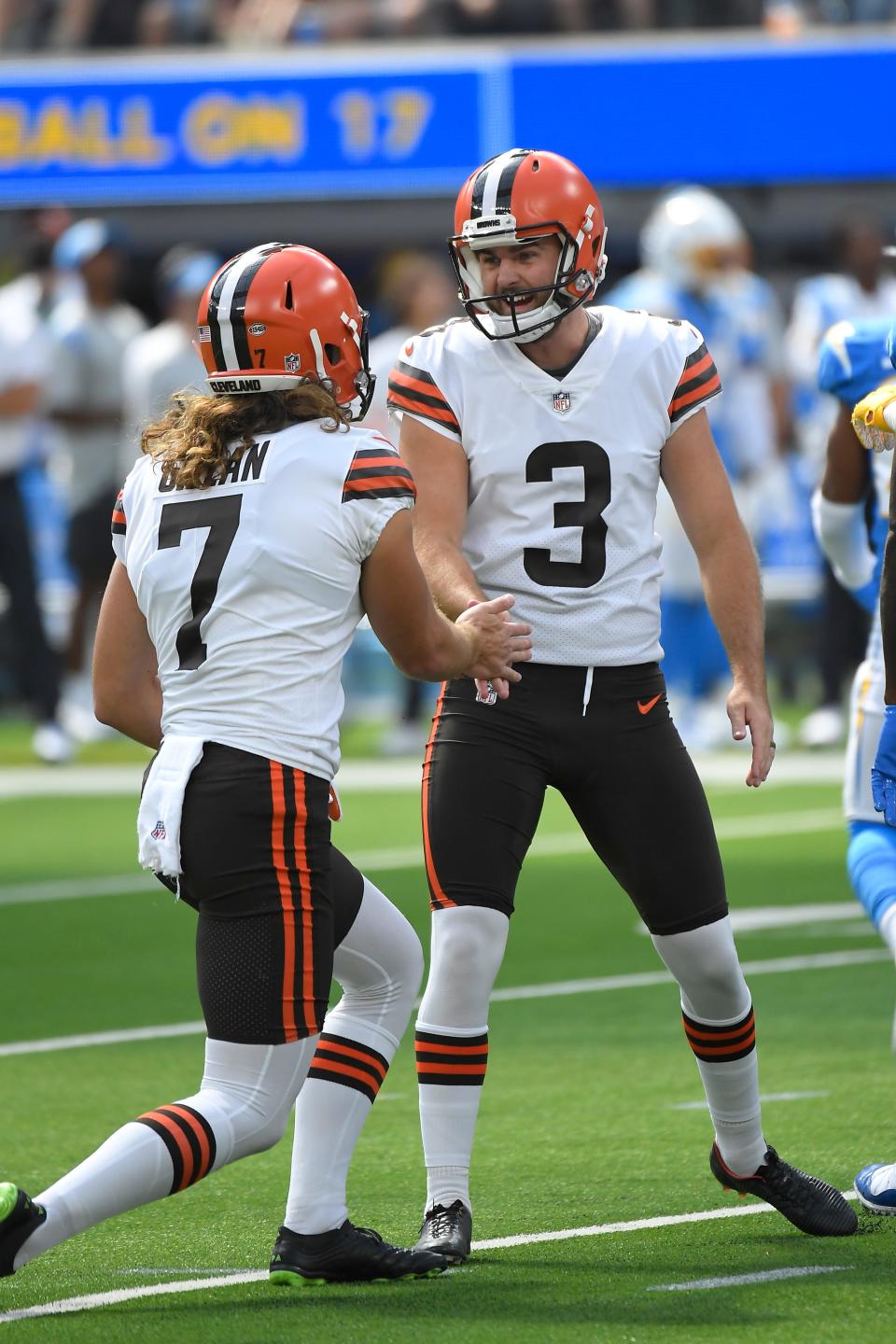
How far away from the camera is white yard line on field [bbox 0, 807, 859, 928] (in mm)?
9359

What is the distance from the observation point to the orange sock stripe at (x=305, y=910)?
409cm

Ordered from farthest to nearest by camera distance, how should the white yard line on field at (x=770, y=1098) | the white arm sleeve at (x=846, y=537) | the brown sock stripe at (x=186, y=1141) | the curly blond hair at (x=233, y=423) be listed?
the white yard line on field at (x=770, y=1098), the white arm sleeve at (x=846, y=537), the curly blond hair at (x=233, y=423), the brown sock stripe at (x=186, y=1141)

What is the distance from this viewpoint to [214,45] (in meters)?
18.6

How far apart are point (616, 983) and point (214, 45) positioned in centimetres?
1259

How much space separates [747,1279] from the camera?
436 cm

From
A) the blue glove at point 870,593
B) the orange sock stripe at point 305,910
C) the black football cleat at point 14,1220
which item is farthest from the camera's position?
the blue glove at point 870,593

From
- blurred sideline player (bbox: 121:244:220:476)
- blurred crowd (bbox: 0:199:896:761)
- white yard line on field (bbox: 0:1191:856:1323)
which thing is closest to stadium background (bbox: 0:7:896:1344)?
white yard line on field (bbox: 0:1191:856:1323)

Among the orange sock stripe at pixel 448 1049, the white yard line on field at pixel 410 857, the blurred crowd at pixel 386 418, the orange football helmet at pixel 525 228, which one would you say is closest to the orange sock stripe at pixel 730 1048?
the orange sock stripe at pixel 448 1049

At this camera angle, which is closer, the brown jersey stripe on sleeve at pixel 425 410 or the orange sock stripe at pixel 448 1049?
the orange sock stripe at pixel 448 1049

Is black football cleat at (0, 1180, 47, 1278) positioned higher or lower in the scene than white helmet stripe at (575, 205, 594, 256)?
lower

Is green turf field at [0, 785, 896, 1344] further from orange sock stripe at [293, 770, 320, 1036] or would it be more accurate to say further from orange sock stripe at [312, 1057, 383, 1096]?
orange sock stripe at [293, 770, 320, 1036]

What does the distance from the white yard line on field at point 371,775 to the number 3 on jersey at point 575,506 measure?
7345mm

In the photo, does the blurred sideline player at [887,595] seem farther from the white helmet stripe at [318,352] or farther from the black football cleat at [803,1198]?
the white helmet stripe at [318,352]

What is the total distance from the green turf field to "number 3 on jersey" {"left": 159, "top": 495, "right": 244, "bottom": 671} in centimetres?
112
